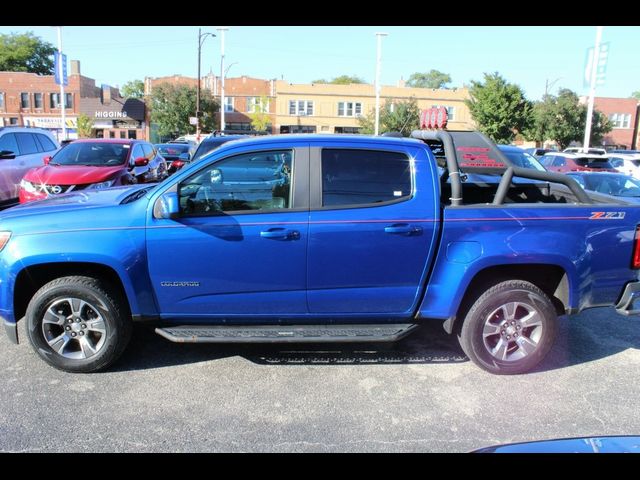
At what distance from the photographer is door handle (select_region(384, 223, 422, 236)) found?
366 centimetres

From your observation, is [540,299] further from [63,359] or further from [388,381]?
[63,359]

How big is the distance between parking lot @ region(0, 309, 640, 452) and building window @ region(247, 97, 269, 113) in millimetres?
56586

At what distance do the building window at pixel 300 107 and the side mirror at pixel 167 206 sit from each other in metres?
56.0

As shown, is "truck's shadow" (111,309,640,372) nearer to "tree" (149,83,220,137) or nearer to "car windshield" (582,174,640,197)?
"car windshield" (582,174,640,197)

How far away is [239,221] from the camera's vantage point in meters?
3.61

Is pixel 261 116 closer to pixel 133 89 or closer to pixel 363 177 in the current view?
pixel 133 89

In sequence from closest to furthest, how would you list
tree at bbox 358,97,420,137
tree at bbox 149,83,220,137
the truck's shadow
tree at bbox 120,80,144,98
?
the truck's shadow
tree at bbox 358,97,420,137
tree at bbox 149,83,220,137
tree at bbox 120,80,144,98

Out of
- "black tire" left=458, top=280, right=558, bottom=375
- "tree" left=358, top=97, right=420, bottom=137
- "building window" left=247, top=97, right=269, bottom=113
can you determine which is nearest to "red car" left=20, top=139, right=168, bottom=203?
"black tire" left=458, top=280, right=558, bottom=375

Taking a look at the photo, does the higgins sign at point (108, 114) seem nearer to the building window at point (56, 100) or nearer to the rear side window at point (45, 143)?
the building window at point (56, 100)

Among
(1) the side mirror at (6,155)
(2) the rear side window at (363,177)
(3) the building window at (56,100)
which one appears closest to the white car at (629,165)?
(2) the rear side window at (363,177)

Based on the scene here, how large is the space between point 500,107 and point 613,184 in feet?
83.2

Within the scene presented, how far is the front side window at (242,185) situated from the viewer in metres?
3.70

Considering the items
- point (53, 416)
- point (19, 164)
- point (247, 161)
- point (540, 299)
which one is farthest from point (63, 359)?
point (19, 164)

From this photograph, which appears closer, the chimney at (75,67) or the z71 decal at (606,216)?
the z71 decal at (606,216)
